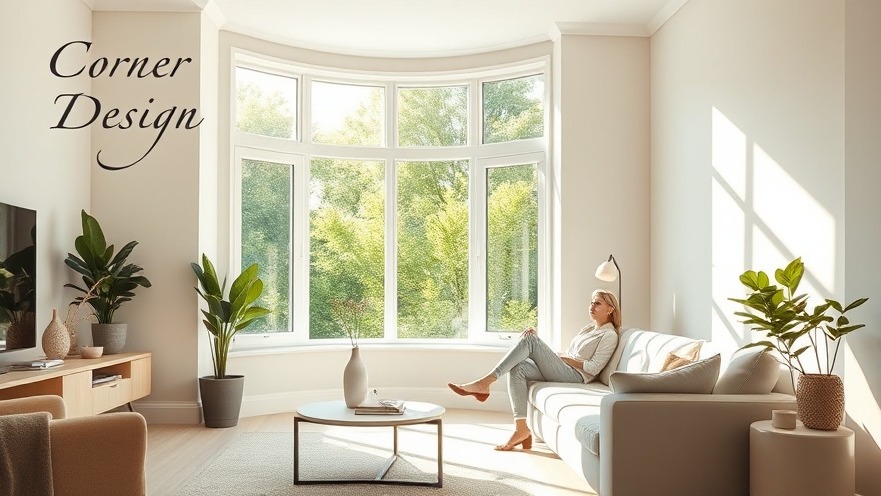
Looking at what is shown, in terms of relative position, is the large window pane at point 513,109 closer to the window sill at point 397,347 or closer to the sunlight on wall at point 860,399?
the window sill at point 397,347

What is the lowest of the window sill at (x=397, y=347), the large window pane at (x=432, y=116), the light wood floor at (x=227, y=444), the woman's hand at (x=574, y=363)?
the light wood floor at (x=227, y=444)

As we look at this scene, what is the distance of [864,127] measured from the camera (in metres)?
3.38

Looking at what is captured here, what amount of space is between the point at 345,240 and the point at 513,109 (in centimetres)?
185

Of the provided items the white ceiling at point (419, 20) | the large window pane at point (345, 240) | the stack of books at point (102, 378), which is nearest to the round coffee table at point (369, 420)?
the stack of books at point (102, 378)

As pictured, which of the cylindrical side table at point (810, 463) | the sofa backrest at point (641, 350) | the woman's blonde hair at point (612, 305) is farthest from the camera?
the woman's blonde hair at point (612, 305)

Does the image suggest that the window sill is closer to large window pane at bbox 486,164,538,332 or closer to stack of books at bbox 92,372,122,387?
large window pane at bbox 486,164,538,332

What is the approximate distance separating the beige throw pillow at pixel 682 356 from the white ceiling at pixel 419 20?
247 cm

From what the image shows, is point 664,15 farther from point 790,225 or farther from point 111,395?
point 111,395

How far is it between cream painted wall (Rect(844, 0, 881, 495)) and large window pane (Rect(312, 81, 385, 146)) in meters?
4.50

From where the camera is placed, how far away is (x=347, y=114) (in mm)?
7293

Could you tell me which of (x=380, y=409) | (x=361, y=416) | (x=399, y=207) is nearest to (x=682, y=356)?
(x=380, y=409)

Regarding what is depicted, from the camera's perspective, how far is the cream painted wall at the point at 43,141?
475cm

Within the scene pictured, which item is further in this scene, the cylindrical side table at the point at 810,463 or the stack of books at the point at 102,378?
the stack of books at the point at 102,378

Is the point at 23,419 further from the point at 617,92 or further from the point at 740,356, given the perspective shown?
the point at 617,92
